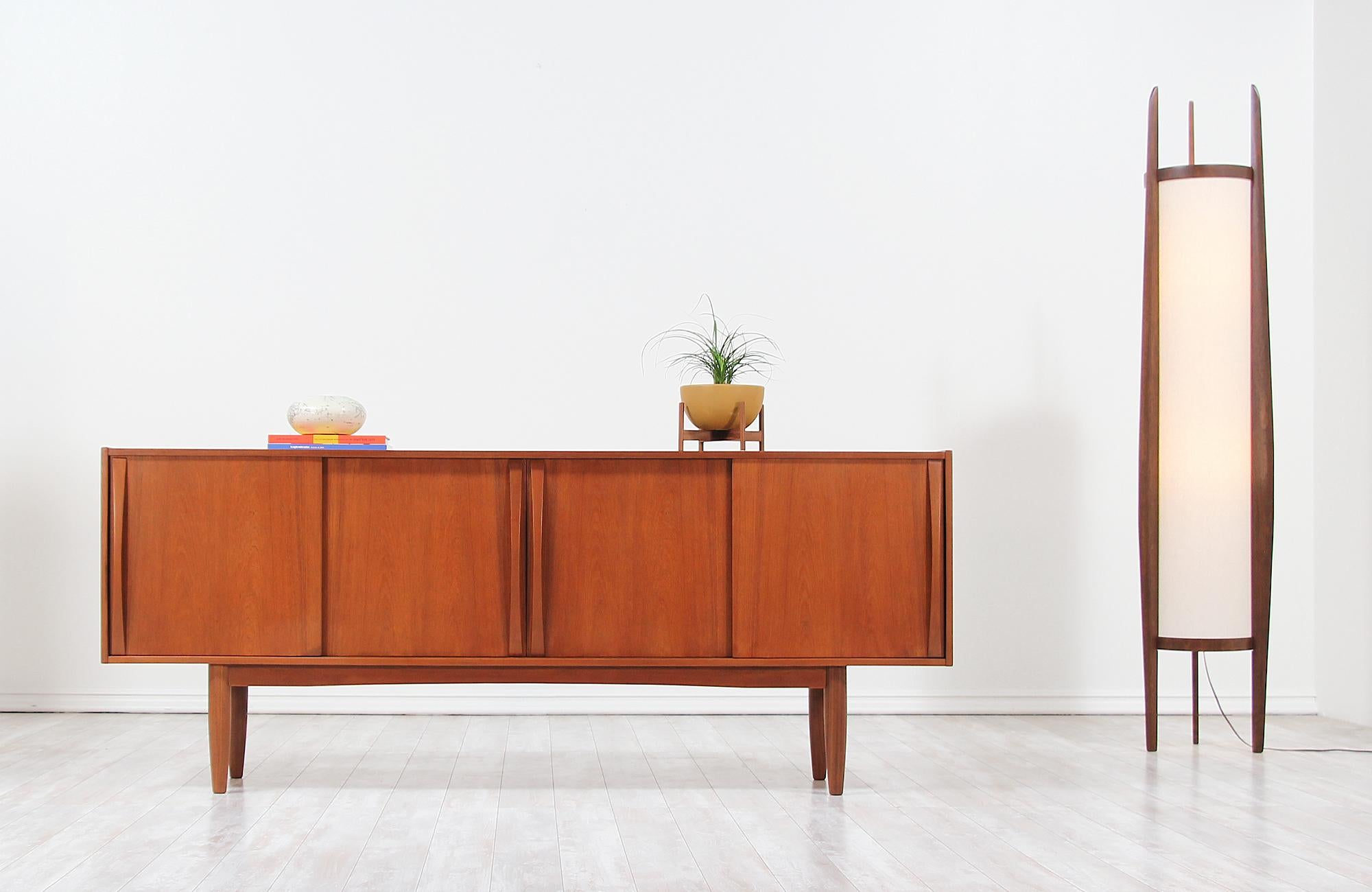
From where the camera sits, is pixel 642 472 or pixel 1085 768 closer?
pixel 642 472

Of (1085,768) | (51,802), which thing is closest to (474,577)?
(51,802)

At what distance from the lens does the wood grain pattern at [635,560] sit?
2402 millimetres

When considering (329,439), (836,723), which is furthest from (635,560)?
(329,439)

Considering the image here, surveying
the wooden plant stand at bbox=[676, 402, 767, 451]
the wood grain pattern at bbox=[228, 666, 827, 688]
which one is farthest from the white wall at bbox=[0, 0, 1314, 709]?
the wood grain pattern at bbox=[228, 666, 827, 688]

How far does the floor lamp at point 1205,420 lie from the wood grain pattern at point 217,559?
2.12 meters

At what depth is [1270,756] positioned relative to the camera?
286 centimetres

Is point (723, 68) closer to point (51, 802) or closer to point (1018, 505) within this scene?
point (1018, 505)

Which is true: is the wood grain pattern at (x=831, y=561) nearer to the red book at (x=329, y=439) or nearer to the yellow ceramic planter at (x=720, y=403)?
the yellow ceramic planter at (x=720, y=403)

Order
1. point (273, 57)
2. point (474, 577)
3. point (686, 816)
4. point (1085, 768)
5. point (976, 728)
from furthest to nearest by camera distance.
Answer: point (273, 57), point (976, 728), point (1085, 768), point (474, 577), point (686, 816)

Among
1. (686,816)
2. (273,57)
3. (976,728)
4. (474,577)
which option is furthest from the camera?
(273,57)

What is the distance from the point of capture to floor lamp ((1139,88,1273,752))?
9.42ft

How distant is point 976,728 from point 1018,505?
721 mm

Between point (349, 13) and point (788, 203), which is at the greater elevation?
point (349, 13)

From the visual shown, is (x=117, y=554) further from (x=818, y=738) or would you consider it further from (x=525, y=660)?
(x=818, y=738)
